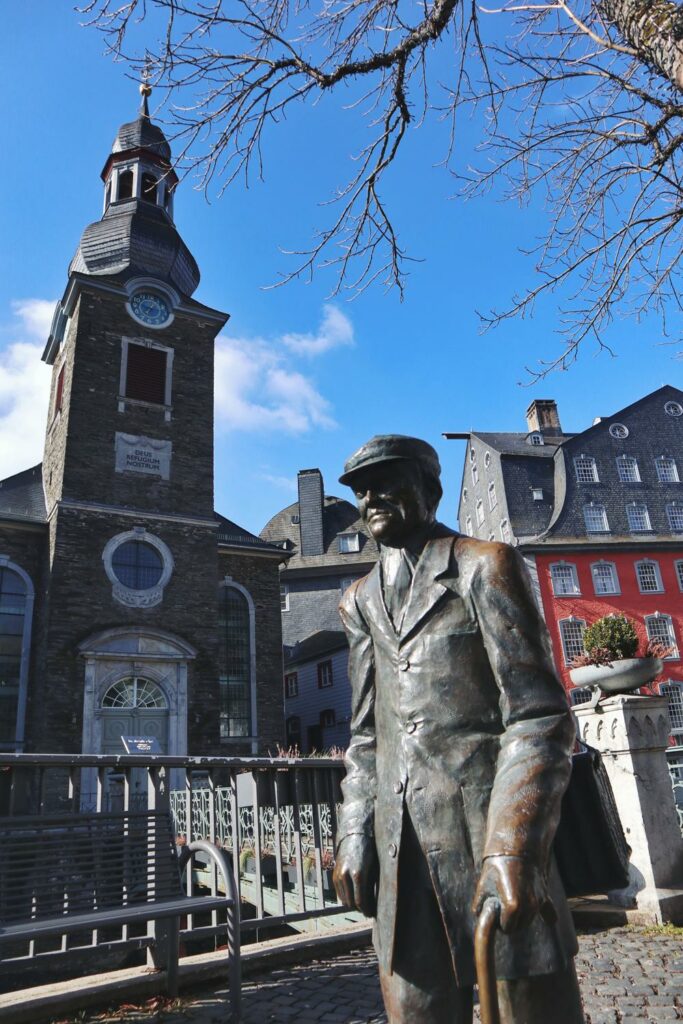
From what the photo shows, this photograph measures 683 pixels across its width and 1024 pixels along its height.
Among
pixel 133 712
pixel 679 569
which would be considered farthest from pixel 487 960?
pixel 679 569

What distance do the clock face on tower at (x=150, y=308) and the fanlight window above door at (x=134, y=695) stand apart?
36.8 ft

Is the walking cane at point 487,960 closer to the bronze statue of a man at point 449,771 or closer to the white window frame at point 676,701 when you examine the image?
the bronze statue of a man at point 449,771

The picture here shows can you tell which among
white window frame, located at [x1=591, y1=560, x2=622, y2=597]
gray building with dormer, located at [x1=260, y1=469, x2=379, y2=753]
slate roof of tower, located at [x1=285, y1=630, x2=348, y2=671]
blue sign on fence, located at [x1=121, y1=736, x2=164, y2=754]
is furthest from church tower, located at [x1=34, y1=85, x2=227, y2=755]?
white window frame, located at [x1=591, y1=560, x2=622, y2=597]

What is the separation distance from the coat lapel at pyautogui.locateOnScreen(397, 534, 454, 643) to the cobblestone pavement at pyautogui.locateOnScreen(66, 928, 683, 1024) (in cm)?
275

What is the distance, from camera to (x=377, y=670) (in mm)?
2297

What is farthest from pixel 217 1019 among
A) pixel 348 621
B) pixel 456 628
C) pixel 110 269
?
pixel 110 269

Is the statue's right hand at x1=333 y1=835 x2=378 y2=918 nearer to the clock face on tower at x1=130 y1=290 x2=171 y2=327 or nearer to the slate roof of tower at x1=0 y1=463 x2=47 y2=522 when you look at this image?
the slate roof of tower at x1=0 y1=463 x2=47 y2=522

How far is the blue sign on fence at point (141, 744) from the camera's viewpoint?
61.3 feet

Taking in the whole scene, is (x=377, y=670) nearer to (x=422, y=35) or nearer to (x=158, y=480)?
(x=422, y=35)

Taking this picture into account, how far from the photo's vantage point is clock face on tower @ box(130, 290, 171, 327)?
76.9 ft

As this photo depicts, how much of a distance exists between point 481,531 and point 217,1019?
32800mm

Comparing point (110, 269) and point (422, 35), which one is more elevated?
point (110, 269)

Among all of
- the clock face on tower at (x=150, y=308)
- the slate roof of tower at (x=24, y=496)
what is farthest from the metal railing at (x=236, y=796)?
the clock face on tower at (x=150, y=308)

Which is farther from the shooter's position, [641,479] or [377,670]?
[641,479]
